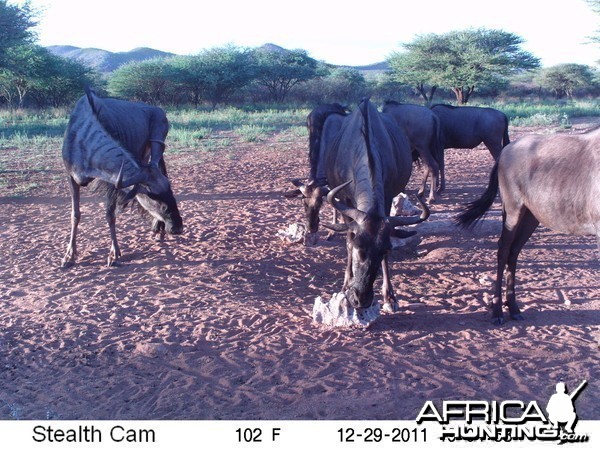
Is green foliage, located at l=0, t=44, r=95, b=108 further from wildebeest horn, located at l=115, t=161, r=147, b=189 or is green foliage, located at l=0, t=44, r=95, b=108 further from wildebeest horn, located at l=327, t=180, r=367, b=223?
wildebeest horn, located at l=327, t=180, r=367, b=223

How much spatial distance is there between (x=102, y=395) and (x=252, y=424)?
4.06ft

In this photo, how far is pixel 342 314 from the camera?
4867 mm

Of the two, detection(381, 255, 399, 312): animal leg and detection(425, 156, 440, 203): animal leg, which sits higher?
detection(425, 156, 440, 203): animal leg

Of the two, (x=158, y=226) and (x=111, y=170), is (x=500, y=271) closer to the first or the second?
(x=158, y=226)

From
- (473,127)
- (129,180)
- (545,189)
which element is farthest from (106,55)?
(545,189)

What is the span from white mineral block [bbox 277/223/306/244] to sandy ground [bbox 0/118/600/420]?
0.39 feet

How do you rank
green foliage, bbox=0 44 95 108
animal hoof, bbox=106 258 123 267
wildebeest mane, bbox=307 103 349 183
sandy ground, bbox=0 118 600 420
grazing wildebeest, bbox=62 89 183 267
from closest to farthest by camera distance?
1. sandy ground, bbox=0 118 600 420
2. grazing wildebeest, bbox=62 89 183 267
3. animal hoof, bbox=106 258 123 267
4. wildebeest mane, bbox=307 103 349 183
5. green foliage, bbox=0 44 95 108

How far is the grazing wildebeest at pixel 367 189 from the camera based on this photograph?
4.36 meters

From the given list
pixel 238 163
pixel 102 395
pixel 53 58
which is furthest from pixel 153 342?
pixel 53 58

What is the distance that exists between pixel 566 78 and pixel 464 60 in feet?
59.5

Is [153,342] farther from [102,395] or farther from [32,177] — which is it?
[32,177]

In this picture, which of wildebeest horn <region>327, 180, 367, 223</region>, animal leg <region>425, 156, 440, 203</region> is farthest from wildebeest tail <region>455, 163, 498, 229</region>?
animal leg <region>425, 156, 440, 203</region>

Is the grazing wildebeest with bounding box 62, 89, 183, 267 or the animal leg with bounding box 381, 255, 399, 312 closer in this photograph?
the animal leg with bounding box 381, 255, 399, 312

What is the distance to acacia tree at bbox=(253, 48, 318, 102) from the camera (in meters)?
41.6
